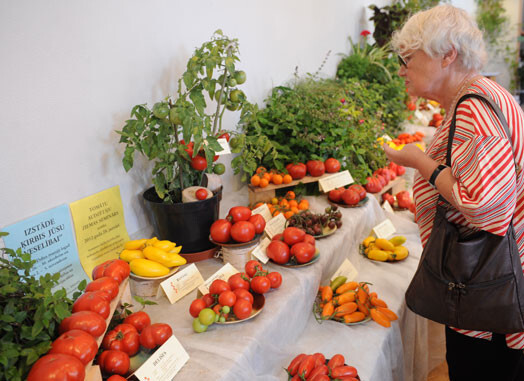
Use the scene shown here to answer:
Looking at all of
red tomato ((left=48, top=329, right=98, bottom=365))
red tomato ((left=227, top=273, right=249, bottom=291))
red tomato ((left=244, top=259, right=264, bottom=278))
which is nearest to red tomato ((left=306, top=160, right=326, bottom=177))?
red tomato ((left=244, top=259, right=264, bottom=278))

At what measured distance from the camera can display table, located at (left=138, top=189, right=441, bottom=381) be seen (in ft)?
4.26

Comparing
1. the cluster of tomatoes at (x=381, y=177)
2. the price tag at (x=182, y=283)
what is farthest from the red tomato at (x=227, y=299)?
the cluster of tomatoes at (x=381, y=177)

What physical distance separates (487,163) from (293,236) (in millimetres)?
883

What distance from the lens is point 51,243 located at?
56.6 inches

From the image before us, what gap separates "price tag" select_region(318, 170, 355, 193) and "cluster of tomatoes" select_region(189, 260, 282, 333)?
90 centimetres

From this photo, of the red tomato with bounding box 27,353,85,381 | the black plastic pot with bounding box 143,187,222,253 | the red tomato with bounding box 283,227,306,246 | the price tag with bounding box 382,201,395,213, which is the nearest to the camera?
the red tomato with bounding box 27,353,85,381

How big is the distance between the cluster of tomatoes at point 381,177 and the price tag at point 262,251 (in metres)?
1.10

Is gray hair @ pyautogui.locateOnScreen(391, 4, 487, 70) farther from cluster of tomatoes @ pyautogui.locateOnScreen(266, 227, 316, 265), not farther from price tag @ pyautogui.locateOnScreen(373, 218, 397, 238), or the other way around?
price tag @ pyautogui.locateOnScreen(373, 218, 397, 238)

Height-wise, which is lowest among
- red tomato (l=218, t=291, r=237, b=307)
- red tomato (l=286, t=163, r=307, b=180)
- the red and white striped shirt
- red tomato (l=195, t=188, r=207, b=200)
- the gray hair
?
red tomato (l=218, t=291, r=237, b=307)

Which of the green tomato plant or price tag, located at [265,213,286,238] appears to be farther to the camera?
price tag, located at [265,213,286,238]

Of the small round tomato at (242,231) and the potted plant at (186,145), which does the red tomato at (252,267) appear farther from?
the potted plant at (186,145)

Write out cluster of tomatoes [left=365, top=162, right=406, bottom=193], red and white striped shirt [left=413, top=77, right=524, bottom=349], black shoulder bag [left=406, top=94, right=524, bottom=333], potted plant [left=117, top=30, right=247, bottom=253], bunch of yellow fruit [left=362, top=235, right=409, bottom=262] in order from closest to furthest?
red and white striped shirt [left=413, top=77, right=524, bottom=349], black shoulder bag [left=406, top=94, right=524, bottom=333], potted plant [left=117, top=30, right=247, bottom=253], bunch of yellow fruit [left=362, top=235, right=409, bottom=262], cluster of tomatoes [left=365, top=162, right=406, bottom=193]

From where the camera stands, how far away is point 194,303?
1412 mm

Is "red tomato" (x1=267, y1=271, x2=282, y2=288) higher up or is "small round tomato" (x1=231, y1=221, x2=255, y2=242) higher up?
"small round tomato" (x1=231, y1=221, x2=255, y2=242)
